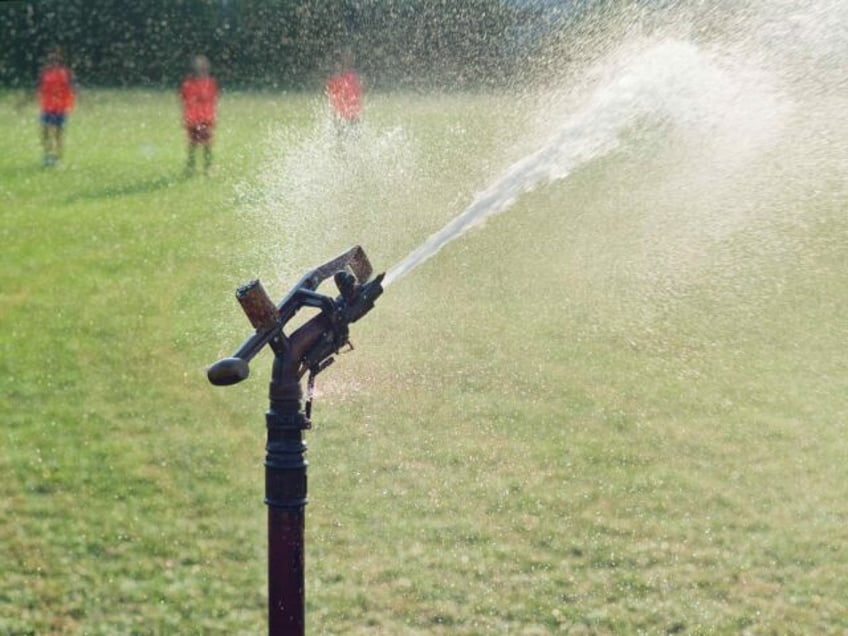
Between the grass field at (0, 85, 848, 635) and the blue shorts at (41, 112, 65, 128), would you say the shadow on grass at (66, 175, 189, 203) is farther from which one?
the blue shorts at (41, 112, 65, 128)

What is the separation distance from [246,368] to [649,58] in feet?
14.4

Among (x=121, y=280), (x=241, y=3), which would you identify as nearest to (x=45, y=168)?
(x=241, y=3)

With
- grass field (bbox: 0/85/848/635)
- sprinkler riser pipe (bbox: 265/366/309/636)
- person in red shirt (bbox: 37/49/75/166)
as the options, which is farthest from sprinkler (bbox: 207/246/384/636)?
person in red shirt (bbox: 37/49/75/166)

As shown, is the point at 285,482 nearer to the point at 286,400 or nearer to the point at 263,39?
the point at 286,400

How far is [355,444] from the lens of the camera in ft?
24.8

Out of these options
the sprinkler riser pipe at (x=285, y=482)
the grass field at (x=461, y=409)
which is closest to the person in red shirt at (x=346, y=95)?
the grass field at (x=461, y=409)

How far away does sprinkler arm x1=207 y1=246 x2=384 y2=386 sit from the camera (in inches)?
130

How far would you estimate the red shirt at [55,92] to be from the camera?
17.6 m

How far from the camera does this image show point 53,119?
17.7 m

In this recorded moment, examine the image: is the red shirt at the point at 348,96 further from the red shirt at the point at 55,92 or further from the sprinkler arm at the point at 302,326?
the sprinkler arm at the point at 302,326

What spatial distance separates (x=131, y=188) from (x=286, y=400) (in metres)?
12.3

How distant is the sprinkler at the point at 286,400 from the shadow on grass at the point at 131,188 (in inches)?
462

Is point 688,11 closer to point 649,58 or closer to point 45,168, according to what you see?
point 649,58

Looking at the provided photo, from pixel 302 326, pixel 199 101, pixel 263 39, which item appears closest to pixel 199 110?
pixel 199 101
